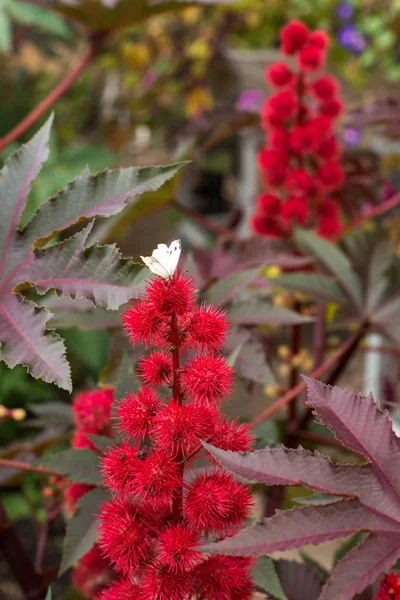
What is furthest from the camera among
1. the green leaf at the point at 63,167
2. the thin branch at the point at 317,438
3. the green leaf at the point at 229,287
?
the green leaf at the point at 63,167

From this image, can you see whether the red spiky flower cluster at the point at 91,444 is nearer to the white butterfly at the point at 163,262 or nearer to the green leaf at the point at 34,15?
the white butterfly at the point at 163,262

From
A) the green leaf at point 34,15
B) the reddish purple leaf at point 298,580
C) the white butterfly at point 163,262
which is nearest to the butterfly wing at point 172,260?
the white butterfly at point 163,262

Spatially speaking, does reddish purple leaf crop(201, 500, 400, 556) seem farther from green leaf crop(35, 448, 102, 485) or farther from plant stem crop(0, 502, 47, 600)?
plant stem crop(0, 502, 47, 600)

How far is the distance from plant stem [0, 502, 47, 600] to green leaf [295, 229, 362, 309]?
1.24 ft

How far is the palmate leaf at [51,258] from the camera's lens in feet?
1.06

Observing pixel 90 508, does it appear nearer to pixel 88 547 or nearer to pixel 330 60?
pixel 88 547

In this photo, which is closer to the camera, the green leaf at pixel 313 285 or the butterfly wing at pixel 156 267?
the butterfly wing at pixel 156 267

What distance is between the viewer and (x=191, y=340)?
0.99 ft

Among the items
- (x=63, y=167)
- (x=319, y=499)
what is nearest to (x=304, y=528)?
(x=319, y=499)

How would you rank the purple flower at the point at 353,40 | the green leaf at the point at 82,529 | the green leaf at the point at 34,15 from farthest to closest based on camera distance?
the purple flower at the point at 353,40 → the green leaf at the point at 34,15 → the green leaf at the point at 82,529

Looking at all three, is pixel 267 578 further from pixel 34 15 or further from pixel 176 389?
pixel 34 15

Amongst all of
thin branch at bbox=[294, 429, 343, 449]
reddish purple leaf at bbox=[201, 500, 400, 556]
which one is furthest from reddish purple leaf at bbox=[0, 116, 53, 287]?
thin branch at bbox=[294, 429, 343, 449]

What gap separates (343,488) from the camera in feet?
0.98

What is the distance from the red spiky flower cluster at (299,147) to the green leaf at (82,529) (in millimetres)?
412
